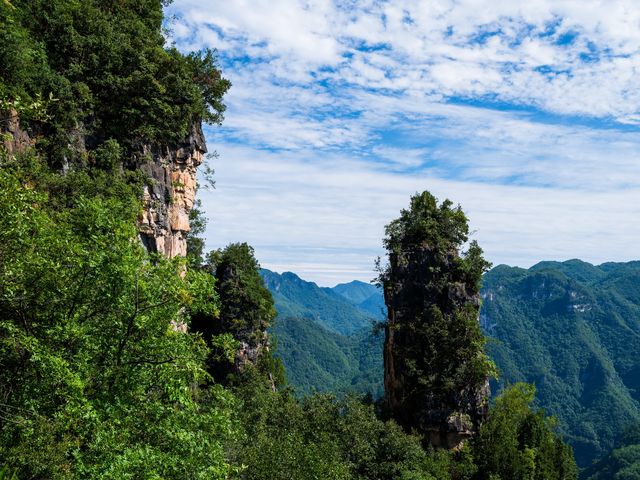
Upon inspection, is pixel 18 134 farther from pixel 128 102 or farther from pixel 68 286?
pixel 68 286

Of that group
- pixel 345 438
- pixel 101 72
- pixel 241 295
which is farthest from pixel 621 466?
pixel 101 72

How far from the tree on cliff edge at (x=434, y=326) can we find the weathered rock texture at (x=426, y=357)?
76mm

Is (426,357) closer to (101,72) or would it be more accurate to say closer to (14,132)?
(101,72)

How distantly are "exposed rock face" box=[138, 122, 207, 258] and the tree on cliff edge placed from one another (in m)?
18.4

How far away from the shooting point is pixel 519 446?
4312 cm

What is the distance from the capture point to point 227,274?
4853cm

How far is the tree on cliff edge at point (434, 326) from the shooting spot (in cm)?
3928

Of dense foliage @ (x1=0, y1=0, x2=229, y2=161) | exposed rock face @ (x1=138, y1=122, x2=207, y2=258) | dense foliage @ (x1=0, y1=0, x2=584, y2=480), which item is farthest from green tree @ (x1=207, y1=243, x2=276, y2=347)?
dense foliage @ (x1=0, y1=0, x2=229, y2=161)

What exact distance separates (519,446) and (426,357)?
1274cm

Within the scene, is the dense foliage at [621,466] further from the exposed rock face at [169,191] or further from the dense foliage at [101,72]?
the dense foliage at [101,72]

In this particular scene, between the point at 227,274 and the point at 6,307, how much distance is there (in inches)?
1466

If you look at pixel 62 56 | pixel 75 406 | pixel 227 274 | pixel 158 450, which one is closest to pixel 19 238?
pixel 75 406

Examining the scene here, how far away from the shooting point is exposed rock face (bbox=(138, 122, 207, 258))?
2831cm

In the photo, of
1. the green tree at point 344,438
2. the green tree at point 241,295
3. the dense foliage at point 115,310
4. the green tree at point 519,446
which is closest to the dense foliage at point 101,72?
the dense foliage at point 115,310
